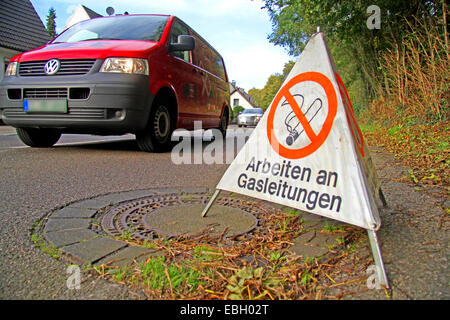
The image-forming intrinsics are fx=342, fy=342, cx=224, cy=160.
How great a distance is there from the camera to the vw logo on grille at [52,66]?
482cm

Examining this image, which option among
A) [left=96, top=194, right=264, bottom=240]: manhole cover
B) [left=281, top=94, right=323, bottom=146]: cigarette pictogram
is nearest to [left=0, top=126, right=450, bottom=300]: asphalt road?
[left=96, top=194, right=264, bottom=240]: manhole cover

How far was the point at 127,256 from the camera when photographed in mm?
1666

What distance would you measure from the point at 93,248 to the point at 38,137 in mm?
4850

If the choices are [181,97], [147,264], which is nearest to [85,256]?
[147,264]

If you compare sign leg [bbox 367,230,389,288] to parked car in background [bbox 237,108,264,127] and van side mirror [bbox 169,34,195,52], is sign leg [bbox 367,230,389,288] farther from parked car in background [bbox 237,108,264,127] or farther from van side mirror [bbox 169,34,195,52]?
parked car in background [bbox 237,108,264,127]

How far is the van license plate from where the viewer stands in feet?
15.7

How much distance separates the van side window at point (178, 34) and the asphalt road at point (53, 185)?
1.89m

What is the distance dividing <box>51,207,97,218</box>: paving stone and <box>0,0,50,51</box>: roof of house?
21.1 m

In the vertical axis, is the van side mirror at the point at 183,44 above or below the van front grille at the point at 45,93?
above

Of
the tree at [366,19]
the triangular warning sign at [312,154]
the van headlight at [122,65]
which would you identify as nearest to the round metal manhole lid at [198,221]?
the triangular warning sign at [312,154]

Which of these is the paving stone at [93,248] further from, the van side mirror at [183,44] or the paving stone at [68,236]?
the van side mirror at [183,44]

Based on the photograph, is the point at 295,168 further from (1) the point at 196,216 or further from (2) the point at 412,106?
(2) the point at 412,106

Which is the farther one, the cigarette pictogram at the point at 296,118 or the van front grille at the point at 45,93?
the van front grille at the point at 45,93
